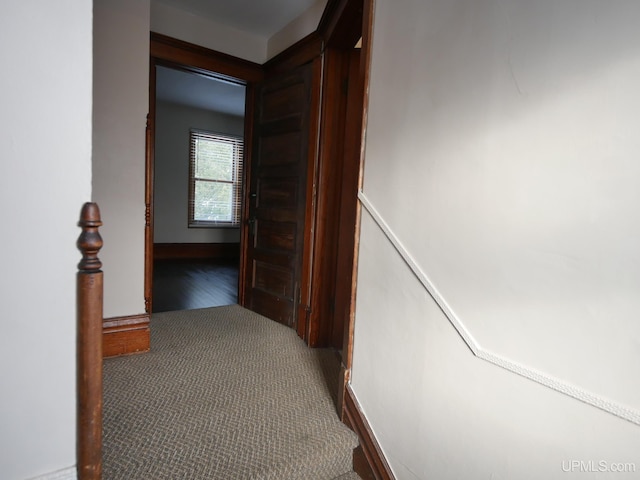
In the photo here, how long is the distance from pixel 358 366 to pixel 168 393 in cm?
101

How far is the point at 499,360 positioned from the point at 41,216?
1291 millimetres

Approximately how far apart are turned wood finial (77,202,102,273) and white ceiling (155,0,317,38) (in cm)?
250

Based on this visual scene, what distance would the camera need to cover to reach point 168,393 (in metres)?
1.79

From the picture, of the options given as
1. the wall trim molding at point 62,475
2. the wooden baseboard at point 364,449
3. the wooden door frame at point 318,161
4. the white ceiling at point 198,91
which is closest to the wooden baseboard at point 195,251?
the white ceiling at point 198,91

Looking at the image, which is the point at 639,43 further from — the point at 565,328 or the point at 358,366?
the point at 358,366

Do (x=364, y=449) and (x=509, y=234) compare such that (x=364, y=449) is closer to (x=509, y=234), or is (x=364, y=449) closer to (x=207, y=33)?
(x=509, y=234)

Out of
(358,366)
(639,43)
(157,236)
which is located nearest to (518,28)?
(639,43)

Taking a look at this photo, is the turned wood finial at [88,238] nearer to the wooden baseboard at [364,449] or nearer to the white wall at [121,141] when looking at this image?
the wooden baseboard at [364,449]

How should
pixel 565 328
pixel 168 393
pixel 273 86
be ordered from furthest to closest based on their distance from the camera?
pixel 273 86 → pixel 168 393 → pixel 565 328

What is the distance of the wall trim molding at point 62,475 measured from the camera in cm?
95

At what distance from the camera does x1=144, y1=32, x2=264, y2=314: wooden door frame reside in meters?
2.45

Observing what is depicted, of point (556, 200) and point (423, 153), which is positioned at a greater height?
point (423, 153)

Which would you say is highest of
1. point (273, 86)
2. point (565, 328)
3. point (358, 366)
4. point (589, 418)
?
point (273, 86)

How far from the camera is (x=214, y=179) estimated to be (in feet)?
22.1
